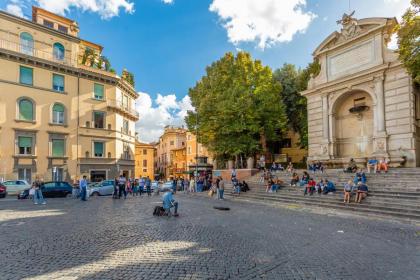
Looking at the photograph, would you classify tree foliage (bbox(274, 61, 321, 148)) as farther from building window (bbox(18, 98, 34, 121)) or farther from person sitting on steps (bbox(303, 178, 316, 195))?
building window (bbox(18, 98, 34, 121))

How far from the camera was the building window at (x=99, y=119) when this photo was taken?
34019 millimetres

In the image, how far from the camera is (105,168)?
34.0 meters

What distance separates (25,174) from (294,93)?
101 ft

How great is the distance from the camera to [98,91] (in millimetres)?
34656

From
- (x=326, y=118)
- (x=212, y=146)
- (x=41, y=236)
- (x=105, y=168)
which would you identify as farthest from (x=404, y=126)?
(x=105, y=168)

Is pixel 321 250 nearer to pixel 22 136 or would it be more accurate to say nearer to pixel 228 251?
pixel 228 251

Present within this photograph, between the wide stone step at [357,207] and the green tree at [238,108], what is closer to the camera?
the wide stone step at [357,207]

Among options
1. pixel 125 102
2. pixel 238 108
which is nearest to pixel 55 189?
pixel 238 108

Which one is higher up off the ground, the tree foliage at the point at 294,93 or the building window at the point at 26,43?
the building window at the point at 26,43

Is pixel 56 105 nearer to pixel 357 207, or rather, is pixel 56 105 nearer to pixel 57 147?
pixel 57 147

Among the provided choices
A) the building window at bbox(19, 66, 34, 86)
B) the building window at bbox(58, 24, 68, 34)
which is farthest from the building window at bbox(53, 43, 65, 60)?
the building window at bbox(19, 66, 34, 86)

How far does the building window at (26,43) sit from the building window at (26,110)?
538 cm

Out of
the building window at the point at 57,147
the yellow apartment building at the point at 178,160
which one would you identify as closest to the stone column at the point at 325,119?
the building window at the point at 57,147

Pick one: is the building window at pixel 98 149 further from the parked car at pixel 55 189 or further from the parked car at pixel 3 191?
the parked car at pixel 3 191
